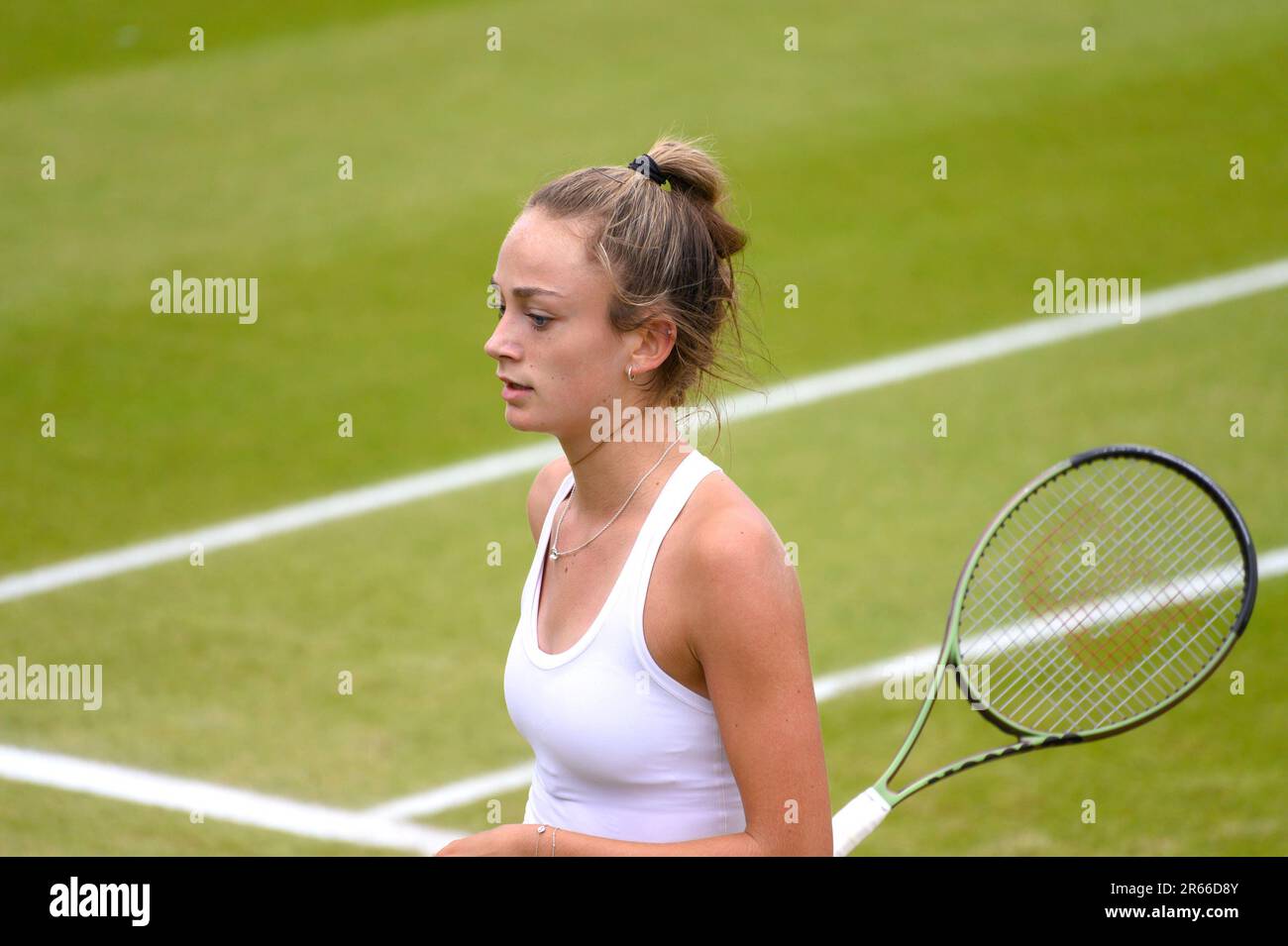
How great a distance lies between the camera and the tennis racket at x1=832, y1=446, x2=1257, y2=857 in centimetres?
403

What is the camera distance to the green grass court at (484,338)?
6.41m

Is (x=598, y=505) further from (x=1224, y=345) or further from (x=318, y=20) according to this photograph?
(x=318, y=20)

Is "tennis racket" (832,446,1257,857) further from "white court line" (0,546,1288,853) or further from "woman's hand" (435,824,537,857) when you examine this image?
"white court line" (0,546,1288,853)

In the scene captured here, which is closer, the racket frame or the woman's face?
the woman's face

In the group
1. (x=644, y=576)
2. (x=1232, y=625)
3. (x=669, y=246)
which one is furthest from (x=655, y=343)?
(x=1232, y=625)

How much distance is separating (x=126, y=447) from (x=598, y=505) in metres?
5.91

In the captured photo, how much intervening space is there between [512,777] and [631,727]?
3240 mm

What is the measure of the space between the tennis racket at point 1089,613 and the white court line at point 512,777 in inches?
10.8

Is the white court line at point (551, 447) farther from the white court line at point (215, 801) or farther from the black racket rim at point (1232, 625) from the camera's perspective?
the black racket rim at point (1232, 625)

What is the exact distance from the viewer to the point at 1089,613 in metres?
4.64

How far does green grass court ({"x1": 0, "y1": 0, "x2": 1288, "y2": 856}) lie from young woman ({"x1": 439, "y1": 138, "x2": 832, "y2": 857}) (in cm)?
141

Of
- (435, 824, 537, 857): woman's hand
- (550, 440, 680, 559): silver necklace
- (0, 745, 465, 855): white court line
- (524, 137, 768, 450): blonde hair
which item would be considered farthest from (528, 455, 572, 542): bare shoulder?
(0, 745, 465, 855): white court line

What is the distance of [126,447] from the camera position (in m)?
8.73

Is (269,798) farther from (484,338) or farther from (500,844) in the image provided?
(484,338)
